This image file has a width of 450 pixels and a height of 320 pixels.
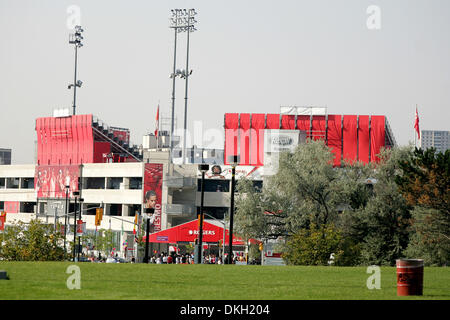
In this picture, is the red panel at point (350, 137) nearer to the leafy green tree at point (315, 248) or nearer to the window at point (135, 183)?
the window at point (135, 183)

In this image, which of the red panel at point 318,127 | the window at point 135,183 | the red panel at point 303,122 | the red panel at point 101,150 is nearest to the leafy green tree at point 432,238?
the red panel at point 318,127

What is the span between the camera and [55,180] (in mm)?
115125

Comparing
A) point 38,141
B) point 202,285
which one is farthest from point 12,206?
point 202,285

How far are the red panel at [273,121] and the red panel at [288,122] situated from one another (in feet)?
2.22

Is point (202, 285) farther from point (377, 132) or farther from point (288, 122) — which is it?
point (377, 132)

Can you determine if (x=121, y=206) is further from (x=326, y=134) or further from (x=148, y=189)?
(x=326, y=134)

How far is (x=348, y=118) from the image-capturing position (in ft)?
357

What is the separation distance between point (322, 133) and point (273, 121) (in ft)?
23.2

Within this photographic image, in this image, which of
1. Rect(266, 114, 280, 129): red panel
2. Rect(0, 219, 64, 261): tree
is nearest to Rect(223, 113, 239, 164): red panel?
Rect(266, 114, 280, 129): red panel

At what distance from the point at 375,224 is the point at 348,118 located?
5347 cm

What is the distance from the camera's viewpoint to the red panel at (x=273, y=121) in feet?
360

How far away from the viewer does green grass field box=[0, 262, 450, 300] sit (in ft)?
53.5

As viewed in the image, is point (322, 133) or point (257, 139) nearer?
point (322, 133)

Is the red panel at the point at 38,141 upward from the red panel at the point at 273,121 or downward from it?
downward
